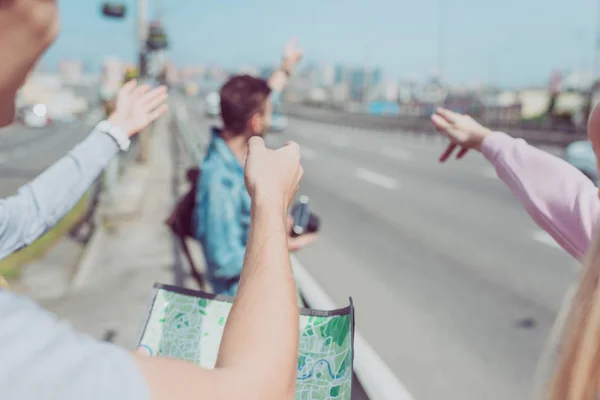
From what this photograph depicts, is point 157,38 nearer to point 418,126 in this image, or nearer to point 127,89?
point 127,89

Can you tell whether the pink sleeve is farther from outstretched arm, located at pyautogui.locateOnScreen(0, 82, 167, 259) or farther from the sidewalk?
the sidewalk

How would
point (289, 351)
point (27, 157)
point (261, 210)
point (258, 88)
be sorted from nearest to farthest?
point (289, 351) → point (261, 210) → point (258, 88) → point (27, 157)

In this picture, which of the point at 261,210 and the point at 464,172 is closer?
the point at 261,210

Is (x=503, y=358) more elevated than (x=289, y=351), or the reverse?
(x=289, y=351)

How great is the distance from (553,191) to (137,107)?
1.21 metres

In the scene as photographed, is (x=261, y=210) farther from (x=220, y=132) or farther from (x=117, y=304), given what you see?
(x=117, y=304)

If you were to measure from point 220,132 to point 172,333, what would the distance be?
1403 mm

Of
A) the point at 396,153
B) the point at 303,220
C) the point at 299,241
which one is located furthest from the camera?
the point at 396,153

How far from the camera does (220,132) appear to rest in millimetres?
2721

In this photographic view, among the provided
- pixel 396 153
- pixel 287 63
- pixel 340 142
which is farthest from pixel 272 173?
pixel 340 142

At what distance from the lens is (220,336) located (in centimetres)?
141

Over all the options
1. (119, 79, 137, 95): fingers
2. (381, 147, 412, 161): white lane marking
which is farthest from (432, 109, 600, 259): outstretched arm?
(381, 147, 412, 161): white lane marking

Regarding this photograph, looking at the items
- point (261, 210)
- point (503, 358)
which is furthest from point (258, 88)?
point (503, 358)

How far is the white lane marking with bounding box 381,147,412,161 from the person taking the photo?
72.6 feet
